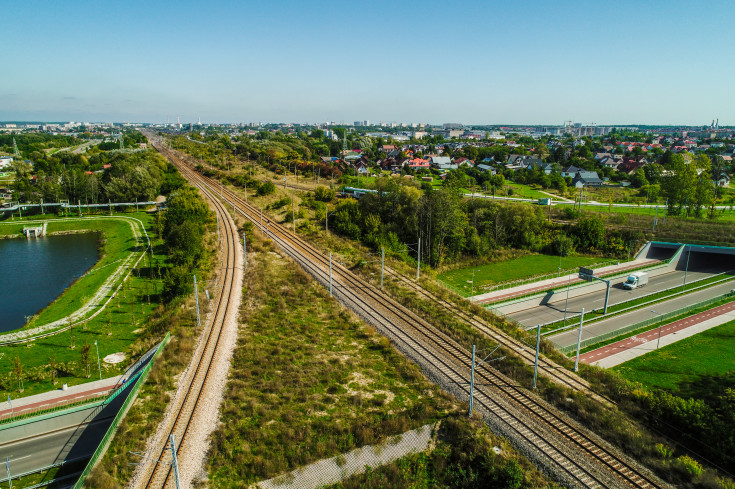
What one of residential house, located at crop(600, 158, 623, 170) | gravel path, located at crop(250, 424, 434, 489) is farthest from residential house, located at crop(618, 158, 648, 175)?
gravel path, located at crop(250, 424, 434, 489)

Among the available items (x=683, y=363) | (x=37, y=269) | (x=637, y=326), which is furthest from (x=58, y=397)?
(x=637, y=326)

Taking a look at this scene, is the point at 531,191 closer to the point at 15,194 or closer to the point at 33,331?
the point at 33,331

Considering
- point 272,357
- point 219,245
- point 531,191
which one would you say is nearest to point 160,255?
point 219,245

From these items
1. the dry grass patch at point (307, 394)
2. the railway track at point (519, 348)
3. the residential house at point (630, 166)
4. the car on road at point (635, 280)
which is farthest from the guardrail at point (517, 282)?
the residential house at point (630, 166)

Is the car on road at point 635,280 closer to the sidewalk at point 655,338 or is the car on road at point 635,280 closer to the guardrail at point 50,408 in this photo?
the sidewalk at point 655,338

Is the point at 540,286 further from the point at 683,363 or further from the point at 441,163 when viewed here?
the point at 441,163
